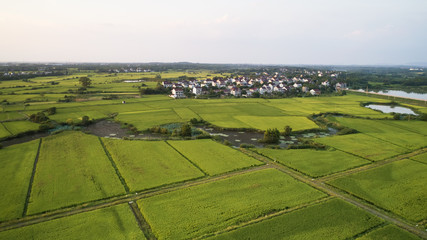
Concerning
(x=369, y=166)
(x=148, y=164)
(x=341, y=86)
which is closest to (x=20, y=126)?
(x=148, y=164)

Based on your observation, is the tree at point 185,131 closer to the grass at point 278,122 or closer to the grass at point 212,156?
the grass at point 212,156

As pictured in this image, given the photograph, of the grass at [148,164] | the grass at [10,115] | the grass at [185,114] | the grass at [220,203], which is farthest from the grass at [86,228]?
the grass at [10,115]

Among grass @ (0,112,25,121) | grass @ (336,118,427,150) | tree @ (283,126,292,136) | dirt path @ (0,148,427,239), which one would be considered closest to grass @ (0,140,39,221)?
dirt path @ (0,148,427,239)

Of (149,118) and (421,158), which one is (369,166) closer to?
(421,158)

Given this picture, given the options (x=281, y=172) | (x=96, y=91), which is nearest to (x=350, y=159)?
(x=281, y=172)

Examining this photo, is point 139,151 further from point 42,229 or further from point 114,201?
point 42,229
